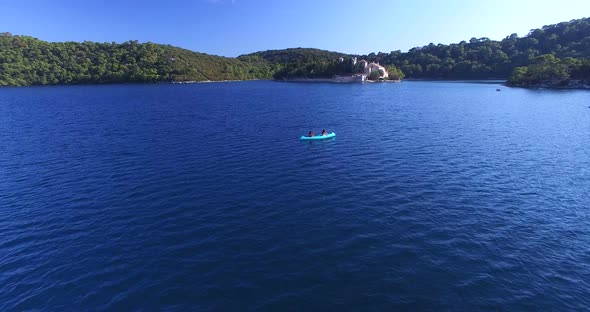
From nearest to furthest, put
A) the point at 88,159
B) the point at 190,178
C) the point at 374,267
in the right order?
1. the point at 374,267
2. the point at 190,178
3. the point at 88,159

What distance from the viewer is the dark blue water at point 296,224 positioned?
2142cm

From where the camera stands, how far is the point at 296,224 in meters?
30.6

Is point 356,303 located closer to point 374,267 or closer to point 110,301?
point 374,267

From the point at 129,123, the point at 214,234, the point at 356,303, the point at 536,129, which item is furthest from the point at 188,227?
the point at 536,129

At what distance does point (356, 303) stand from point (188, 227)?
17.6 metres

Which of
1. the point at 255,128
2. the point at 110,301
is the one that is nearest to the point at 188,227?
the point at 110,301

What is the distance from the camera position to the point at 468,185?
40.2 meters

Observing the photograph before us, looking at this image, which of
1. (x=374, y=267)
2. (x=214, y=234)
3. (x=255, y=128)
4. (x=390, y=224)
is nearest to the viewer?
(x=374, y=267)

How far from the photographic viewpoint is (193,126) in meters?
83.9

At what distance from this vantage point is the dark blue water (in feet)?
70.3

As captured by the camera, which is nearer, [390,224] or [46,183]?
[390,224]

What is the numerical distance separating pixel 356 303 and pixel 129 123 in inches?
3489

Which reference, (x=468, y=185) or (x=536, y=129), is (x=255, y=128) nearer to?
(x=468, y=185)

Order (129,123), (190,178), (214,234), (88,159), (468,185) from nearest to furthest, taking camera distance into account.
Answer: (214,234) < (468,185) < (190,178) < (88,159) < (129,123)
